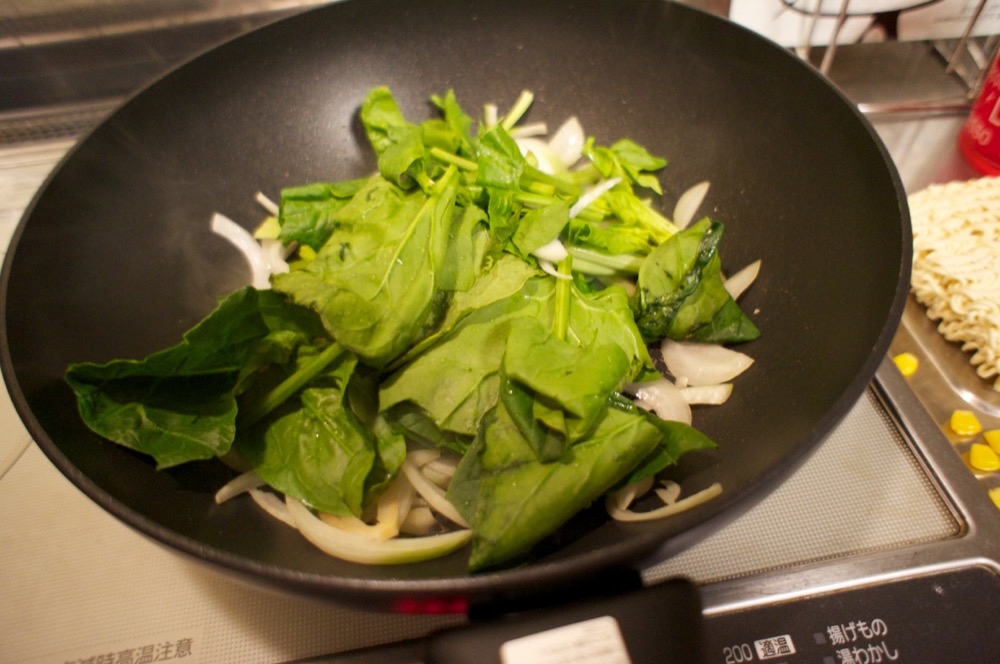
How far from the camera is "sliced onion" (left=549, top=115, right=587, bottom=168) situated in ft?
4.20

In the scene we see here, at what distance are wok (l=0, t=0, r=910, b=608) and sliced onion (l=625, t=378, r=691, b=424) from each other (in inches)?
1.7

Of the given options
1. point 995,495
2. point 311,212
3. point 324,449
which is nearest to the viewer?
point 324,449

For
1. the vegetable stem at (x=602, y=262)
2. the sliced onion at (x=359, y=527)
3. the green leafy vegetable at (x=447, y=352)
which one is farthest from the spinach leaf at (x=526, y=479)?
the vegetable stem at (x=602, y=262)

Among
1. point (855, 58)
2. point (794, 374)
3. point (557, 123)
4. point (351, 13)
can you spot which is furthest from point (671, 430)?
point (855, 58)

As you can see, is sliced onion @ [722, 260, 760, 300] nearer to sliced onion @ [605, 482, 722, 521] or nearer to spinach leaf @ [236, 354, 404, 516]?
sliced onion @ [605, 482, 722, 521]

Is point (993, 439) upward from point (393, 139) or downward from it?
downward

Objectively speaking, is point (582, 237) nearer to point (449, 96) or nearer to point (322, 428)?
point (449, 96)

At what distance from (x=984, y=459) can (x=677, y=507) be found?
0.61 m

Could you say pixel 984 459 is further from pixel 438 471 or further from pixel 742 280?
pixel 438 471

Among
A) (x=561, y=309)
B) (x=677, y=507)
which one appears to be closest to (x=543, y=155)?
(x=561, y=309)

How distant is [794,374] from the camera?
0.87m

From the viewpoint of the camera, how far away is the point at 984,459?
99cm

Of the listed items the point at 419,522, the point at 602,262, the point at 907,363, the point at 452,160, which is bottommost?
the point at 419,522

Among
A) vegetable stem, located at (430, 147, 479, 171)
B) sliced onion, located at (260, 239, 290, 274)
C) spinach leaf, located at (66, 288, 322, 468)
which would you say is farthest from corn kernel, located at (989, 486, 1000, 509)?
sliced onion, located at (260, 239, 290, 274)
